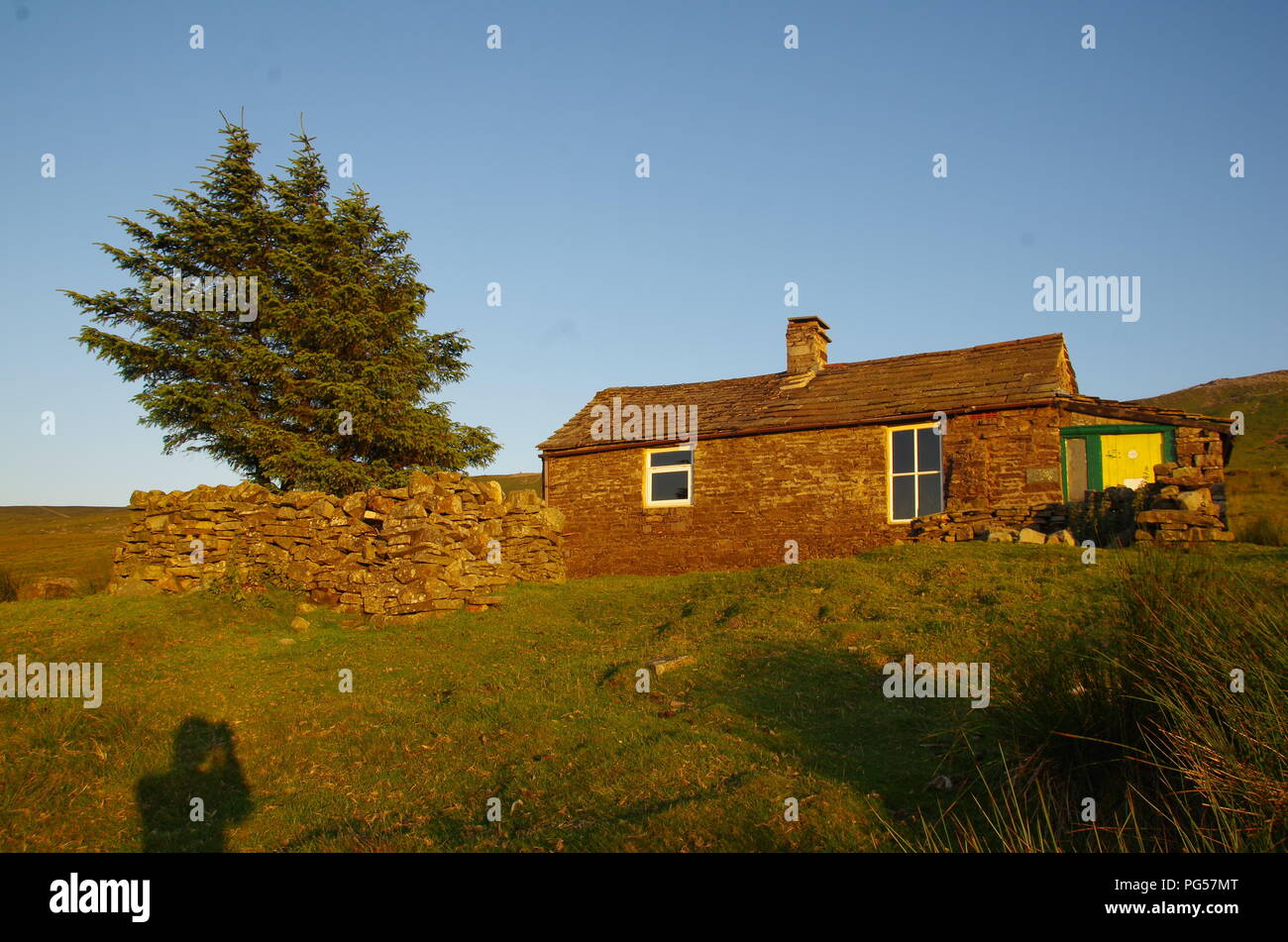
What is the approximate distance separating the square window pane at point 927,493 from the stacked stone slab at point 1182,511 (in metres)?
4.10

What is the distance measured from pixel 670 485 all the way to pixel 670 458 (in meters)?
0.72

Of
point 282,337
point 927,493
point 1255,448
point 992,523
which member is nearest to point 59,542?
point 282,337

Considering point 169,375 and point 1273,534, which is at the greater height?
point 169,375

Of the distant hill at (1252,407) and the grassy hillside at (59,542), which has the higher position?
the distant hill at (1252,407)

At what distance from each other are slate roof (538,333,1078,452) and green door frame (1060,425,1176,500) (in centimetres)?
87

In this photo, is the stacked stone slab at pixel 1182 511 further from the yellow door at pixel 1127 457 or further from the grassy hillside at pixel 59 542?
the grassy hillside at pixel 59 542

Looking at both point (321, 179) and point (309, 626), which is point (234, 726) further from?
point (321, 179)

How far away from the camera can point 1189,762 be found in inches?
189

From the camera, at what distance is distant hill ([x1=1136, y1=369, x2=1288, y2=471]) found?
181 ft

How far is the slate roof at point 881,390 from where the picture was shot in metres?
17.8

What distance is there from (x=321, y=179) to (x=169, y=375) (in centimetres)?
754

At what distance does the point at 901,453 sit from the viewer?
18.3 meters

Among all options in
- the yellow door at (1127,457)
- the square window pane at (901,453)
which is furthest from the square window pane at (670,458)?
the yellow door at (1127,457)

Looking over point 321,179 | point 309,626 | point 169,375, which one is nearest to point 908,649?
point 309,626
